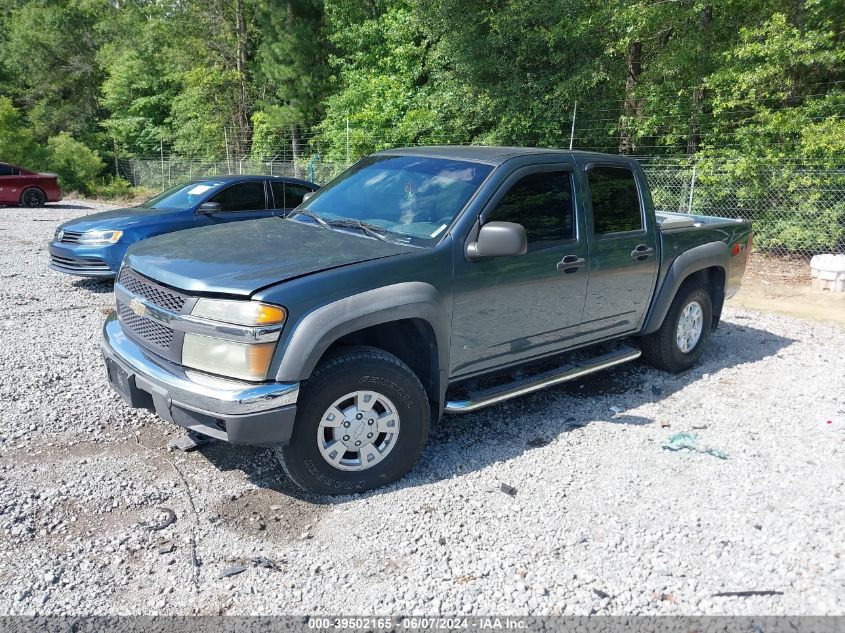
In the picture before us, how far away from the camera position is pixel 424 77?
71.4 ft

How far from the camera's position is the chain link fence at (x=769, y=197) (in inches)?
428

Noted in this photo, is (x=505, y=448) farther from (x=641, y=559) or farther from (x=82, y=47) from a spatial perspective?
(x=82, y=47)

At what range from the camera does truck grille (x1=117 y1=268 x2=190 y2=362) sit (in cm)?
325

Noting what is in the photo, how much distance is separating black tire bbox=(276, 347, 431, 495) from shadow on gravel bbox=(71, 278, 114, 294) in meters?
6.09

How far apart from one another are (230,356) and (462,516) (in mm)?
1486

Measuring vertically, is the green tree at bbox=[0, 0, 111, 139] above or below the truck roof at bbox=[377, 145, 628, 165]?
above

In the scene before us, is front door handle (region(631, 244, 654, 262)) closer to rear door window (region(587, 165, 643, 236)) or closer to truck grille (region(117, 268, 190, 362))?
rear door window (region(587, 165, 643, 236))

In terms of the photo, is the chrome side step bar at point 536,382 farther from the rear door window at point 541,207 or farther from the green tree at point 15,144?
the green tree at point 15,144

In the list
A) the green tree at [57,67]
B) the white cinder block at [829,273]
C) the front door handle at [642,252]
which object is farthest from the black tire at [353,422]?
the green tree at [57,67]

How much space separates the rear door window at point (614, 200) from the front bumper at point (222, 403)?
2.70 metres

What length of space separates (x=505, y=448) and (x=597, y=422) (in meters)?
0.87

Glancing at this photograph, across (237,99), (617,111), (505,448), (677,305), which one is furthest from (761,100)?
(237,99)

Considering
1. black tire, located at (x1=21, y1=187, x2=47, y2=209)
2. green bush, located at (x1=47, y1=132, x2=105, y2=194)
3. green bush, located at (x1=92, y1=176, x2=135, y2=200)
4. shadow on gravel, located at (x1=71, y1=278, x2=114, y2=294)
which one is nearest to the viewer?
shadow on gravel, located at (x1=71, y1=278, x2=114, y2=294)

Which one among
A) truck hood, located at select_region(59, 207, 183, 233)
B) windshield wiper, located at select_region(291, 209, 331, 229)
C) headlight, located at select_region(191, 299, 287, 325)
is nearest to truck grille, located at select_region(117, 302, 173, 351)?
headlight, located at select_region(191, 299, 287, 325)
